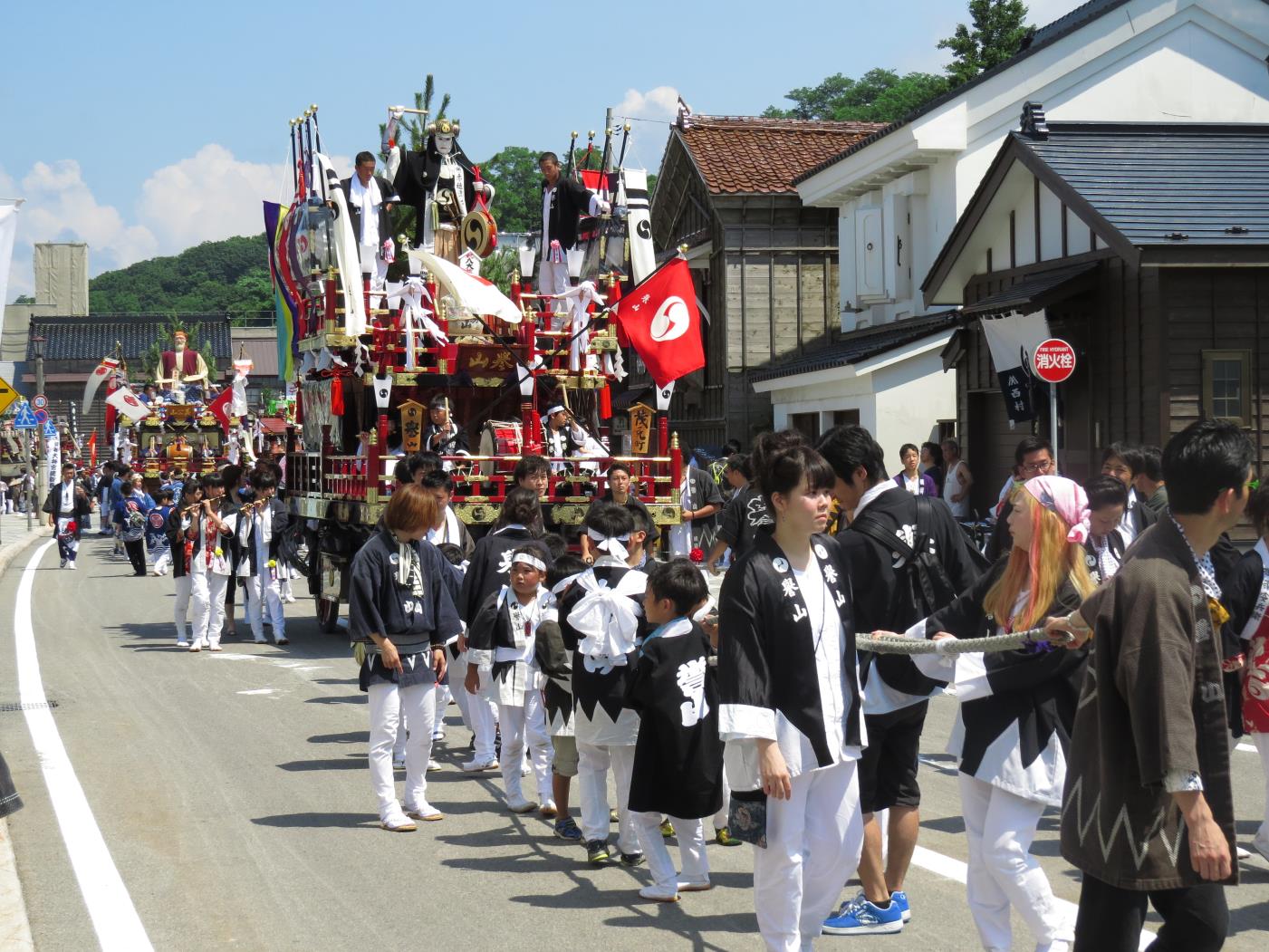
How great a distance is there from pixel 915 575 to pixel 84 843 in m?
4.62

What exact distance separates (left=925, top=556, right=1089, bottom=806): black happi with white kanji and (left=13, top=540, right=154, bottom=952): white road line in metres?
3.43

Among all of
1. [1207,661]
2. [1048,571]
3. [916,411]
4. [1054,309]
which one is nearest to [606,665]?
[1048,571]

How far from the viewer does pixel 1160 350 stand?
17.9 m

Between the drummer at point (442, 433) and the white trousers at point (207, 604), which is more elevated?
the drummer at point (442, 433)

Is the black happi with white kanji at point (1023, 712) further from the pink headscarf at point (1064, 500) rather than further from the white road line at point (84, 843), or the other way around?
the white road line at point (84, 843)

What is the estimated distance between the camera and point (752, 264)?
33312mm

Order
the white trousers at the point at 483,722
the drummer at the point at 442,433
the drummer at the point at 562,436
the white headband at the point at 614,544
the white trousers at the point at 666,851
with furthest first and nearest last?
the drummer at the point at 562,436, the drummer at the point at 442,433, the white trousers at the point at 483,722, the white headband at the point at 614,544, the white trousers at the point at 666,851

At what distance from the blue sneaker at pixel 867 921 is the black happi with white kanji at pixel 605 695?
54.2 inches

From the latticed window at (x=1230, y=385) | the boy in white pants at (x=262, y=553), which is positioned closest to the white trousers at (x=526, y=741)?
the boy in white pants at (x=262, y=553)

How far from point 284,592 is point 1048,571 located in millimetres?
16225

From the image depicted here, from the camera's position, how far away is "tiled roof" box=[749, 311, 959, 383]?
26203 mm

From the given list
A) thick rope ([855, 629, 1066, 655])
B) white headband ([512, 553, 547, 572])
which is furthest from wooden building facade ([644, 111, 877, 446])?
thick rope ([855, 629, 1066, 655])

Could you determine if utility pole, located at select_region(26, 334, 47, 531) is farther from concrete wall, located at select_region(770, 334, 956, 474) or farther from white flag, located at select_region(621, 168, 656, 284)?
white flag, located at select_region(621, 168, 656, 284)

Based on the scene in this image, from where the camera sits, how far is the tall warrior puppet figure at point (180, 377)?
119ft
